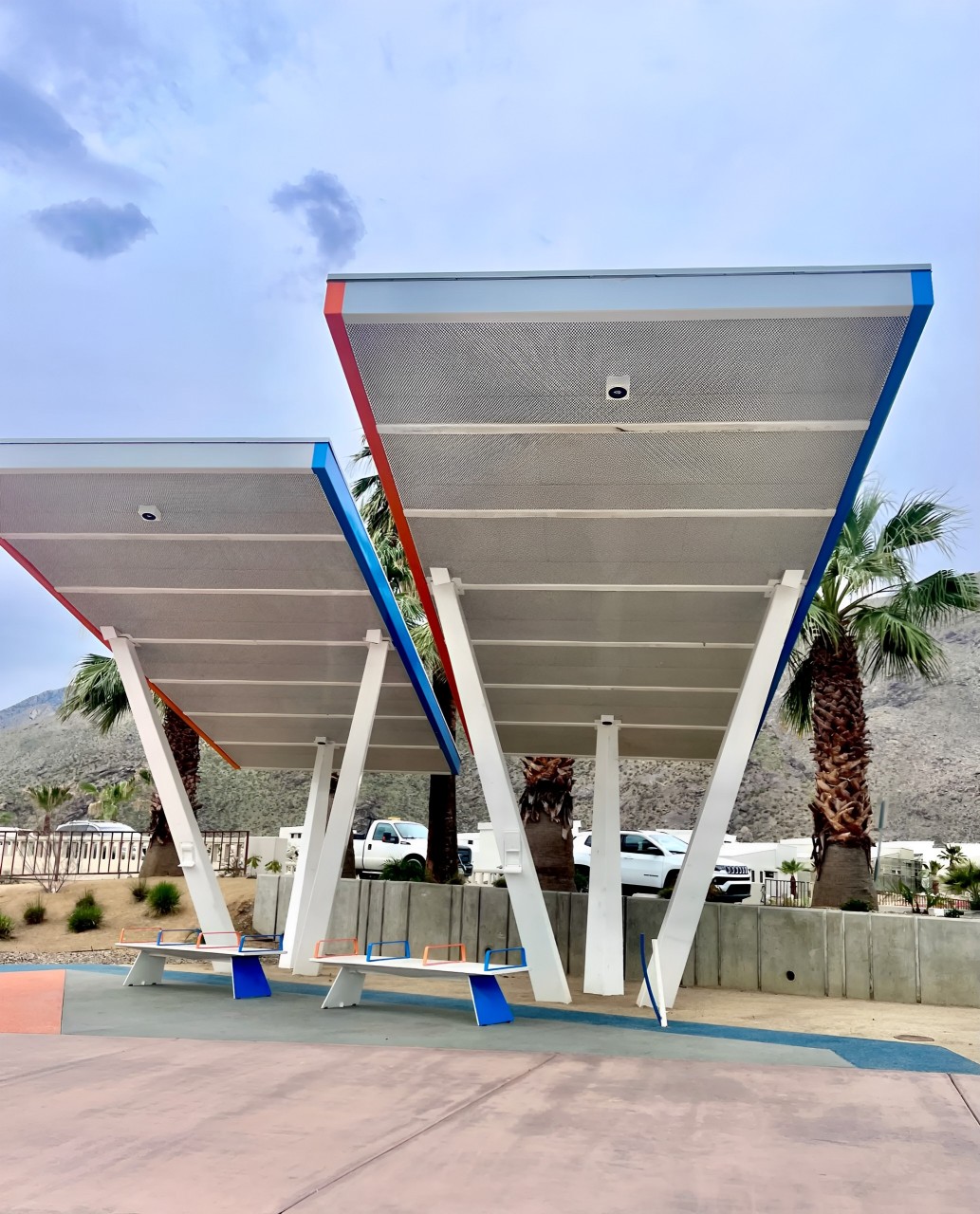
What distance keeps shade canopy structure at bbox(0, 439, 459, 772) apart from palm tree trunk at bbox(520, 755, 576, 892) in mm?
3024

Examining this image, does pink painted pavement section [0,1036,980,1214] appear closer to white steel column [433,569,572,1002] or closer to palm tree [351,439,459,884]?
white steel column [433,569,572,1002]

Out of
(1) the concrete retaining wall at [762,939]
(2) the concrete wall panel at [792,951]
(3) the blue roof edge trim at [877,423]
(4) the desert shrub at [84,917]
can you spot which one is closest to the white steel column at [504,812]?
(3) the blue roof edge trim at [877,423]

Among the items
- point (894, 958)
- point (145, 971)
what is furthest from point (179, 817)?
point (894, 958)

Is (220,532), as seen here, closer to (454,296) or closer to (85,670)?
(454,296)

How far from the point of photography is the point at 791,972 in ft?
50.7

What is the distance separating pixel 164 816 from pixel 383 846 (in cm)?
740

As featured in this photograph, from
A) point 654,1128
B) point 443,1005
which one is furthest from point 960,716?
point 654,1128

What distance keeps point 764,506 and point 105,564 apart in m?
8.49

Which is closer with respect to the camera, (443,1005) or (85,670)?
(443,1005)

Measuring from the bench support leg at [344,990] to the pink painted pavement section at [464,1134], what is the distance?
3.51 metres

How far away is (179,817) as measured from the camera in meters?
14.9

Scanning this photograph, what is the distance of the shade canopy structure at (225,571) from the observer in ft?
39.1

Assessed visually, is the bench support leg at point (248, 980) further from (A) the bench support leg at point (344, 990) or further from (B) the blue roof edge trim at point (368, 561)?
(B) the blue roof edge trim at point (368, 561)

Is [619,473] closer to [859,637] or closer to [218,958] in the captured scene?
[218,958]
